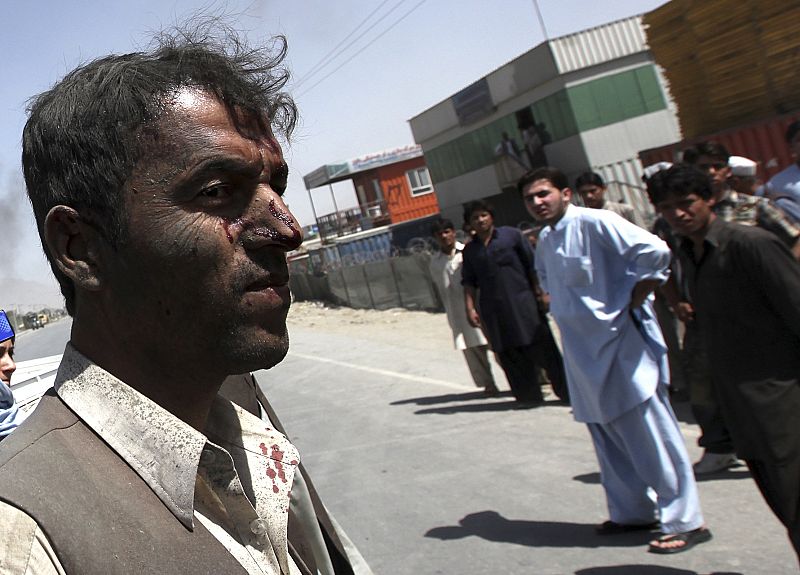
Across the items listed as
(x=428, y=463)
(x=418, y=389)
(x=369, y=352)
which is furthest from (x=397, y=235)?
(x=428, y=463)

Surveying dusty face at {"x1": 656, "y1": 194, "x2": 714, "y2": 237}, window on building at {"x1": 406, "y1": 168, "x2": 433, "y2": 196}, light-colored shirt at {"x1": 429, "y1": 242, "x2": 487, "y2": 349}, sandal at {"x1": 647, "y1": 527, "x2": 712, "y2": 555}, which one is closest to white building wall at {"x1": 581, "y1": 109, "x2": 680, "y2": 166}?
light-colored shirt at {"x1": 429, "y1": 242, "x2": 487, "y2": 349}

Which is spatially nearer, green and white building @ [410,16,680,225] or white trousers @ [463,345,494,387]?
white trousers @ [463,345,494,387]

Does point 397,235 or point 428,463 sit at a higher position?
point 397,235

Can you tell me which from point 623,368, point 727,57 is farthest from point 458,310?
Answer: point 727,57

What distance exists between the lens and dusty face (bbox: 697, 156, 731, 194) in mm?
5824

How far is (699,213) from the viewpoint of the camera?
4.11m

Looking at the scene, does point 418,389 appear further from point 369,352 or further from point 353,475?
point 369,352

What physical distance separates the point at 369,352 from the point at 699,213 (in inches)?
457

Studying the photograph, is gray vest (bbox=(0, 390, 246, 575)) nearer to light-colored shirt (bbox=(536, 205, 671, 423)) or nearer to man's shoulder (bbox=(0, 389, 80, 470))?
man's shoulder (bbox=(0, 389, 80, 470))

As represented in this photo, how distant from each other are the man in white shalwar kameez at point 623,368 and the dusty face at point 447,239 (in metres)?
4.55

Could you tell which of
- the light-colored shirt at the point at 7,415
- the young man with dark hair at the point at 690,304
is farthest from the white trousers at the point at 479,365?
the light-colored shirt at the point at 7,415

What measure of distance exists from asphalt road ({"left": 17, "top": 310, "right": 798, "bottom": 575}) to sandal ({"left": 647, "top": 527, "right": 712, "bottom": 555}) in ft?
0.13

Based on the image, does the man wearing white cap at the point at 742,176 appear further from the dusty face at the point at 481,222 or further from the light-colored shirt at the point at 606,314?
the dusty face at the point at 481,222

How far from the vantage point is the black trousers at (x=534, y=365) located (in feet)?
28.4
